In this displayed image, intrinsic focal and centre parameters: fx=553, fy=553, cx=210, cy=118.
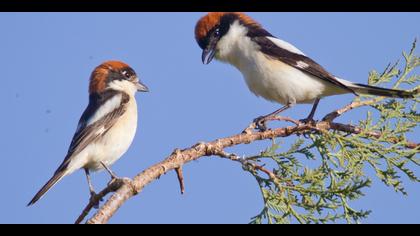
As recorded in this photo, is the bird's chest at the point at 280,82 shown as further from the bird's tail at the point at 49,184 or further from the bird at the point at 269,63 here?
the bird's tail at the point at 49,184

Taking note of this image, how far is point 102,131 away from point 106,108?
13.3 inches

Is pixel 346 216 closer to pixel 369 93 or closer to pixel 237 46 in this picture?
pixel 369 93

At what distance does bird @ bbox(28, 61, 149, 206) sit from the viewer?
5.00m

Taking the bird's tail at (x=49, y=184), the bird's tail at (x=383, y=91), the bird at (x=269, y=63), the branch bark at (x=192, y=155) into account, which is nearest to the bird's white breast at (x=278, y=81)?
the bird at (x=269, y=63)

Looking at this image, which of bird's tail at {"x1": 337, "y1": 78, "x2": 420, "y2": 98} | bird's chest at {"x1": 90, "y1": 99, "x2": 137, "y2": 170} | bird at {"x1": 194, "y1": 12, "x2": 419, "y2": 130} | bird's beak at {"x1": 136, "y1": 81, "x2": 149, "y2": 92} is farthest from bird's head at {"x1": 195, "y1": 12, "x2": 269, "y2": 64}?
bird's tail at {"x1": 337, "y1": 78, "x2": 420, "y2": 98}

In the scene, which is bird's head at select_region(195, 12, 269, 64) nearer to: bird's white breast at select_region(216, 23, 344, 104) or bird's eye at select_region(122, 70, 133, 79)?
bird's white breast at select_region(216, 23, 344, 104)

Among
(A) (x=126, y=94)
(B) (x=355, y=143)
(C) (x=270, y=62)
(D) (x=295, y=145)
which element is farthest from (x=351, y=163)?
(A) (x=126, y=94)

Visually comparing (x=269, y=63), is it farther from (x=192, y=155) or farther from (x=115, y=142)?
(x=192, y=155)

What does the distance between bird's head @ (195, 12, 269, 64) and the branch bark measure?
1927mm

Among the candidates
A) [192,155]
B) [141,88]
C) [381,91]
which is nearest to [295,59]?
[381,91]

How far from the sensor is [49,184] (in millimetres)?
4484

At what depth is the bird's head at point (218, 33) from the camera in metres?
5.72

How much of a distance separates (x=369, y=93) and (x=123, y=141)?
2307mm

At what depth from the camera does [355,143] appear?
3621mm
